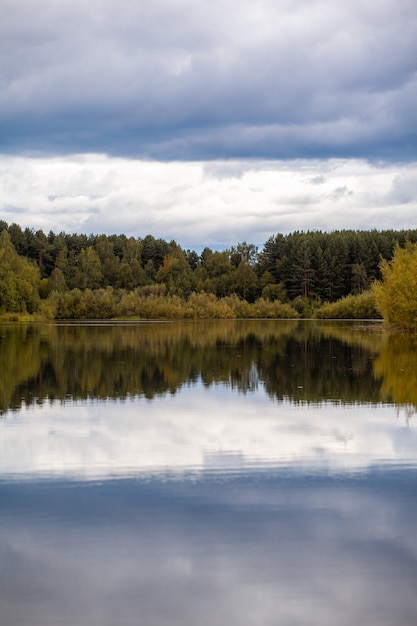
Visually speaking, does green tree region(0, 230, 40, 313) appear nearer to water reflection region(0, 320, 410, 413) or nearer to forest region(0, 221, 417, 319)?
forest region(0, 221, 417, 319)

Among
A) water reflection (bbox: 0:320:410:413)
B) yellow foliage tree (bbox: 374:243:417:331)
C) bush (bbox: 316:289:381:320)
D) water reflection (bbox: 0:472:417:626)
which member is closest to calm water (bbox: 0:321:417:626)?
water reflection (bbox: 0:472:417:626)

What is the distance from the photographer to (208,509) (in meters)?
7.50

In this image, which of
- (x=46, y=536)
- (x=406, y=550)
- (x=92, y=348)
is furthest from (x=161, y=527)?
(x=92, y=348)

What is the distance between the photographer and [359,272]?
10644 cm

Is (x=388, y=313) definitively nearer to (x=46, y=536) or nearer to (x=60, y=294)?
(x=46, y=536)

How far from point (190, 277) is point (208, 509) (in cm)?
11094

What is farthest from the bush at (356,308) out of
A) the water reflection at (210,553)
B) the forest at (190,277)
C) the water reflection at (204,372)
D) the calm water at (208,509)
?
the water reflection at (210,553)

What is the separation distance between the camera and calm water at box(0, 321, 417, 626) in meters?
5.36

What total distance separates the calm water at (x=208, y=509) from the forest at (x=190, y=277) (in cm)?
7442

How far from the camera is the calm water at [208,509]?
5.36 meters

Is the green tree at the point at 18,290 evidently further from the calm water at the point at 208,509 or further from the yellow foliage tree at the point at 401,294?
the calm water at the point at 208,509

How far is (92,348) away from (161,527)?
2625cm

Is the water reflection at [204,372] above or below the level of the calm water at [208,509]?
below

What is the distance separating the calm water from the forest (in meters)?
74.4
